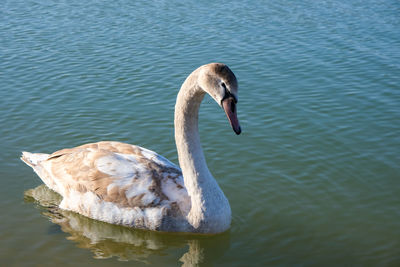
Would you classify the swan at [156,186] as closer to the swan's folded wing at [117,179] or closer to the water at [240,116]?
the swan's folded wing at [117,179]

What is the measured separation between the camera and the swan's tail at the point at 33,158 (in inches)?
403

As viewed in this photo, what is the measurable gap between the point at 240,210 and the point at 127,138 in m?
3.68

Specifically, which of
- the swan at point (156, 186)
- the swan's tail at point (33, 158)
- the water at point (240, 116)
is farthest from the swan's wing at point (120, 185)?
the swan's tail at point (33, 158)

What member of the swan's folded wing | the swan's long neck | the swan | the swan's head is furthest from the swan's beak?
the swan's folded wing

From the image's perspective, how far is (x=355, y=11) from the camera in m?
20.7

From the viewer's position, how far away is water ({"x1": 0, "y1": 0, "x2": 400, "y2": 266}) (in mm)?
8641

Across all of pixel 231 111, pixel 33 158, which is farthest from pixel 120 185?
pixel 231 111

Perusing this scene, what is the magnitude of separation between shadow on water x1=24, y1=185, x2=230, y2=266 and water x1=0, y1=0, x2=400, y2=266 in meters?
0.03

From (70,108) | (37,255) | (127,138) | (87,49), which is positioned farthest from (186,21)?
(37,255)

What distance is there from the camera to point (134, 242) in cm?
877

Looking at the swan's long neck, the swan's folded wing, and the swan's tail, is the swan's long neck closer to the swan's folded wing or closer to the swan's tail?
the swan's folded wing

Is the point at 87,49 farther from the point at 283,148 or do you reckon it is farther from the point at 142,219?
the point at 142,219

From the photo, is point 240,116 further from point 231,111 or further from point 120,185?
point 231,111

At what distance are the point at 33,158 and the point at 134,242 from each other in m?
2.88
